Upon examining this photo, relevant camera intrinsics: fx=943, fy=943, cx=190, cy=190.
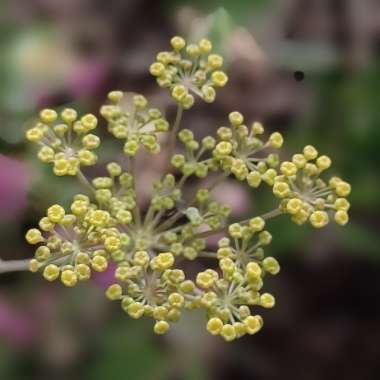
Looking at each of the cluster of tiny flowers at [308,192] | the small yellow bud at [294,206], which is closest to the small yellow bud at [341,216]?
Result: the cluster of tiny flowers at [308,192]

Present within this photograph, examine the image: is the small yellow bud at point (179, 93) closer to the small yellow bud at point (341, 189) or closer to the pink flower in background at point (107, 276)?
the small yellow bud at point (341, 189)

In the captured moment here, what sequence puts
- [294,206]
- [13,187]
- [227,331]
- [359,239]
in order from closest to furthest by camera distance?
[227,331], [294,206], [13,187], [359,239]

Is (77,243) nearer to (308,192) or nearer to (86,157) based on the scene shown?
(86,157)

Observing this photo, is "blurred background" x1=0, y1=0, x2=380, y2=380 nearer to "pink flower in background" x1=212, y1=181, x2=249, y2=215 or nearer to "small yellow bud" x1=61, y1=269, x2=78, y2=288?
"pink flower in background" x1=212, y1=181, x2=249, y2=215

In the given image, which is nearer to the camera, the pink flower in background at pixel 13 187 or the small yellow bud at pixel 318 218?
the small yellow bud at pixel 318 218

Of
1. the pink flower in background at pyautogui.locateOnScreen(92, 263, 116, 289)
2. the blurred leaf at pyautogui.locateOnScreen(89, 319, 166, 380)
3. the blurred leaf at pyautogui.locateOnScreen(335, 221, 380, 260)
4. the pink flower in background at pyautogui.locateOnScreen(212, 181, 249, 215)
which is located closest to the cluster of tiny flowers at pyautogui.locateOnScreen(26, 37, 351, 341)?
the pink flower in background at pyautogui.locateOnScreen(92, 263, 116, 289)

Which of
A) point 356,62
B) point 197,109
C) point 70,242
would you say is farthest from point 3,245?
point 356,62

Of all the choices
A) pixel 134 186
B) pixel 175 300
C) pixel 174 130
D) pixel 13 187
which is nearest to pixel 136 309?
pixel 175 300
